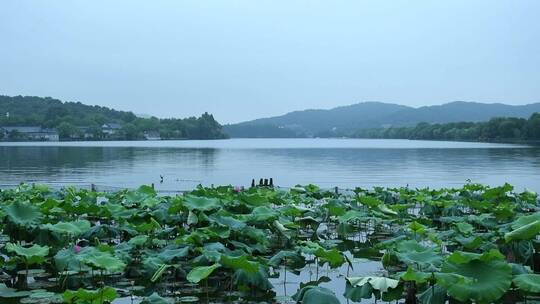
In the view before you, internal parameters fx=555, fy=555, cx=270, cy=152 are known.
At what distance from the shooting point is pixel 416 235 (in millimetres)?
13859

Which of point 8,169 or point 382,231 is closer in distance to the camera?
point 382,231

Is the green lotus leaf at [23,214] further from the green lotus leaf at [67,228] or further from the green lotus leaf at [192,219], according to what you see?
the green lotus leaf at [192,219]

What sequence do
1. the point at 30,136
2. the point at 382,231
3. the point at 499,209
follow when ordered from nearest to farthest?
the point at 499,209, the point at 382,231, the point at 30,136

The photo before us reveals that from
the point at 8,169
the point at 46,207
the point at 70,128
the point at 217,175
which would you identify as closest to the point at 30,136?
the point at 70,128

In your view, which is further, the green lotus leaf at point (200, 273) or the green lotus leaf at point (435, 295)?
the green lotus leaf at point (200, 273)

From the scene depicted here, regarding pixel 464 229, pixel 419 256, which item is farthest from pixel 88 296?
pixel 464 229

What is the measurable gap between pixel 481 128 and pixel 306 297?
559 feet

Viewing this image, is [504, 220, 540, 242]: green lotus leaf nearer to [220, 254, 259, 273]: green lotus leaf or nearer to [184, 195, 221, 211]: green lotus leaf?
[220, 254, 259, 273]: green lotus leaf

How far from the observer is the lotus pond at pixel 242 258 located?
817cm

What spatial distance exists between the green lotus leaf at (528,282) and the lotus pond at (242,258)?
0.02 meters

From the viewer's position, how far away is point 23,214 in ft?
39.4

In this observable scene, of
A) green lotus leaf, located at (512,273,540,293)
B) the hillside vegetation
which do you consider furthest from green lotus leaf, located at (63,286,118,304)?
the hillside vegetation

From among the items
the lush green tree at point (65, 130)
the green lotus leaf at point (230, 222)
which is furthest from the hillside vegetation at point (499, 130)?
the green lotus leaf at point (230, 222)

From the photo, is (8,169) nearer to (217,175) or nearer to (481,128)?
(217,175)
